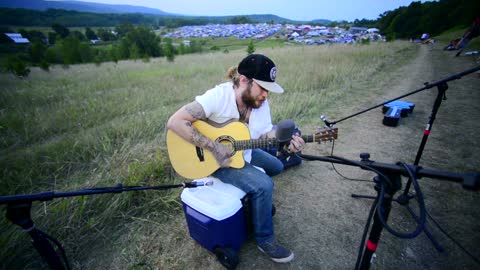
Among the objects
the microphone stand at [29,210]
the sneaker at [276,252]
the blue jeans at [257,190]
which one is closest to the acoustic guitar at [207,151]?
the blue jeans at [257,190]

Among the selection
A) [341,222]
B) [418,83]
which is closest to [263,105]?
[341,222]

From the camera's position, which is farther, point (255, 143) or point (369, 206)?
point (369, 206)

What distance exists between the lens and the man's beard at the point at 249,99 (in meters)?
2.25

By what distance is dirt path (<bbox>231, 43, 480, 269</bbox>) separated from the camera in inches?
86.2

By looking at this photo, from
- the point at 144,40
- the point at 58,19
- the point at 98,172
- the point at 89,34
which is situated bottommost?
the point at 98,172

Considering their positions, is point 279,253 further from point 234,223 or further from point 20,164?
point 20,164

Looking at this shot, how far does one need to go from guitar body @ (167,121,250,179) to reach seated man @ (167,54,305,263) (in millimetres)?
79

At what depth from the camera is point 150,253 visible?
2.26 meters

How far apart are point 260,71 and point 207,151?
3.43 ft

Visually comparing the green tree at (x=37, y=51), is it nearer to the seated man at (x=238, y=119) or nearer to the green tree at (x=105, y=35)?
the green tree at (x=105, y=35)

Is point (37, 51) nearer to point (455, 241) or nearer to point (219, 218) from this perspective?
point (219, 218)

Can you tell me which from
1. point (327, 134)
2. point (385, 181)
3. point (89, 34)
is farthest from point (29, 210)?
point (89, 34)

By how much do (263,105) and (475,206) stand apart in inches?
126

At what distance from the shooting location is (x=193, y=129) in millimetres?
2193
